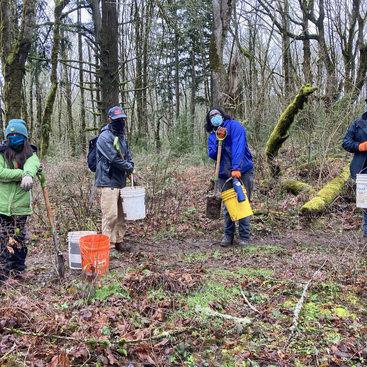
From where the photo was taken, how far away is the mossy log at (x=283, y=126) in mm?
8148

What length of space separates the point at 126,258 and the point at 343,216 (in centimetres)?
459

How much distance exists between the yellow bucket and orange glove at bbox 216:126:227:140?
0.91 meters

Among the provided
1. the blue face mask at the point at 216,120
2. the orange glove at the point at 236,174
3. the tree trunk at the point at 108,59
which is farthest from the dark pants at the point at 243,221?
the tree trunk at the point at 108,59

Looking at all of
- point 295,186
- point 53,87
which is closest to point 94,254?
point 295,186

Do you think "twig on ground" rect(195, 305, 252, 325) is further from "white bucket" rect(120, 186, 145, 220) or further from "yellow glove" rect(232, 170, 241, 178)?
"yellow glove" rect(232, 170, 241, 178)

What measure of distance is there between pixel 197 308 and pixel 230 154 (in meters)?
2.89

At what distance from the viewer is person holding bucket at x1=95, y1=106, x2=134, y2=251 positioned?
5.28m

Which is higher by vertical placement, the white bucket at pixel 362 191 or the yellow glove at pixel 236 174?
the yellow glove at pixel 236 174

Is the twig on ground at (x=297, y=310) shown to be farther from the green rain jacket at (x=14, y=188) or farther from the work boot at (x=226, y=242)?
the green rain jacket at (x=14, y=188)

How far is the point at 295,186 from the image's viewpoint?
27.3 feet

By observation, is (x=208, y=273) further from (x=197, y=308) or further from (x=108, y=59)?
(x=108, y=59)

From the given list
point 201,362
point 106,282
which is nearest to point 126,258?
point 106,282

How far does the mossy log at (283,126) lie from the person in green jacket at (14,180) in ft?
20.5

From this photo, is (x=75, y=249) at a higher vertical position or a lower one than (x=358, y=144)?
lower
